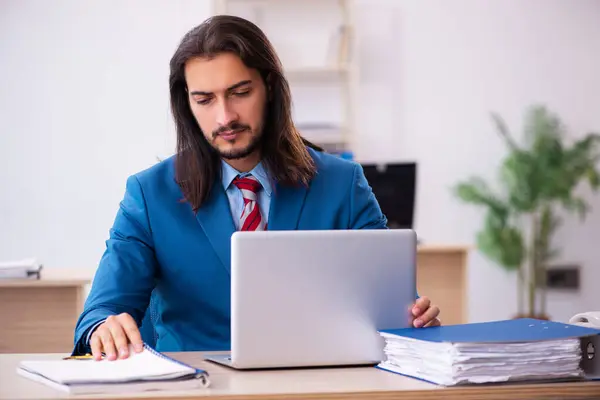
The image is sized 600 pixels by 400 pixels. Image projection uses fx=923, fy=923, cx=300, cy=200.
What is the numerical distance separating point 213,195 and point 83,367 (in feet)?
2.30

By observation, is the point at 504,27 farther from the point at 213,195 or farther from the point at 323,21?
the point at 213,195

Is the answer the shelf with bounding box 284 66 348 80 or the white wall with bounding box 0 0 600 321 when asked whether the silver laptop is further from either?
the white wall with bounding box 0 0 600 321

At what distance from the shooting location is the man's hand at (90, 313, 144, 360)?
1.72 m

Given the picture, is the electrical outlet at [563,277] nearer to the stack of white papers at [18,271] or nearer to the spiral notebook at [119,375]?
the stack of white papers at [18,271]

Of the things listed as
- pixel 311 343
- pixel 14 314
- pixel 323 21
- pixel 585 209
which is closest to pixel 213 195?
pixel 311 343

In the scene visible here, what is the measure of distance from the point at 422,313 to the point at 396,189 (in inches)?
123

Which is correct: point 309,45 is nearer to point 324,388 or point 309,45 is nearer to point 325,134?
point 325,134

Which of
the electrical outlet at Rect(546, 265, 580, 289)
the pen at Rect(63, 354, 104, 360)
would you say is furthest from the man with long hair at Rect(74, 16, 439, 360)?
the electrical outlet at Rect(546, 265, 580, 289)

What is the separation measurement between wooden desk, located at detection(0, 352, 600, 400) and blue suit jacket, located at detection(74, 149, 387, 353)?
0.50 meters

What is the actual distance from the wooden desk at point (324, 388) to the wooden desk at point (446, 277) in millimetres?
3267

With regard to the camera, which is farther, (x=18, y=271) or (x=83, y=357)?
(x=18, y=271)

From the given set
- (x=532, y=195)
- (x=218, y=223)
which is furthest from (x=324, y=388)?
(x=532, y=195)

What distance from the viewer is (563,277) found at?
6.70m

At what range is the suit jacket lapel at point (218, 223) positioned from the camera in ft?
7.11
